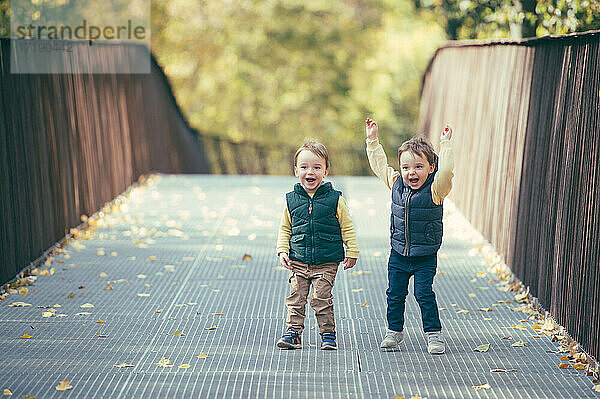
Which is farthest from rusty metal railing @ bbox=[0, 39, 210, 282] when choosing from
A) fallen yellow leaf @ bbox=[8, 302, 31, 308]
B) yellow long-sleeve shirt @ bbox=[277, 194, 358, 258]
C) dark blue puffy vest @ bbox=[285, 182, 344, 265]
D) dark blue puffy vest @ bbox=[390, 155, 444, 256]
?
dark blue puffy vest @ bbox=[390, 155, 444, 256]

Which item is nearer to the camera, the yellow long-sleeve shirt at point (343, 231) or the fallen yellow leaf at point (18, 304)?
the yellow long-sleeve shirt at point (343, 231)

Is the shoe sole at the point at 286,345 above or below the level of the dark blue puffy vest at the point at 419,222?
below

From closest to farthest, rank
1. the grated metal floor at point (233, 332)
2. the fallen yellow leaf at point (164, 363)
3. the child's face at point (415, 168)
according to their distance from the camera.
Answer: the grated metal floor at point (233, 332) < the fallen yellow leaf at point (164, 363) < the child's face at point (415, 168)

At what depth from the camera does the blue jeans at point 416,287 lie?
505 cm

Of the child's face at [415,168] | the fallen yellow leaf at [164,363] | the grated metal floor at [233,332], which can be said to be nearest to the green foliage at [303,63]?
the grated metal floor at [233,332]

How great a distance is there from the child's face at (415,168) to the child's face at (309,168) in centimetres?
47

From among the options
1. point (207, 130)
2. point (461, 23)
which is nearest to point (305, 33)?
point (207, 130)

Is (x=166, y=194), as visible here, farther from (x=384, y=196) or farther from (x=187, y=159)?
(x=187, y=159)

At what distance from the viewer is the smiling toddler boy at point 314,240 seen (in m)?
5.05

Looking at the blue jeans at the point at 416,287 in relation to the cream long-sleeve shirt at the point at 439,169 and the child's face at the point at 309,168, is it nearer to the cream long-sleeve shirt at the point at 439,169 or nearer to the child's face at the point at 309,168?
the cream long-sleeve shirt at the point at 439,169

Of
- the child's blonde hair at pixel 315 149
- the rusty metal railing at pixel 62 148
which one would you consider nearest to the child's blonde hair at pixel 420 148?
the child's blonde hair at pixel 315 149

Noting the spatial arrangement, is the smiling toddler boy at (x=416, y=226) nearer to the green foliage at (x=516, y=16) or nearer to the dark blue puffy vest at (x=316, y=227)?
the dark blue puffy vest at (x=316, y=227)

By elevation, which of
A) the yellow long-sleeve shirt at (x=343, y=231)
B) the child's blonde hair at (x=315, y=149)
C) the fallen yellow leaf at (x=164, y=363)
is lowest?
the fallen yellow leaf at (x=164, y=363)

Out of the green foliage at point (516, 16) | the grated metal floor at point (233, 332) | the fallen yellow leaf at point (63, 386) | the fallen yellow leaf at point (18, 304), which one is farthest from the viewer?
the green foliage at point (516, 16)
